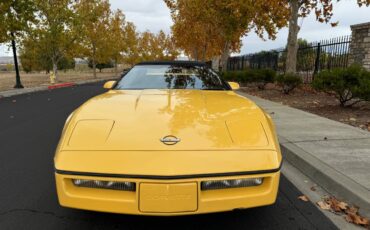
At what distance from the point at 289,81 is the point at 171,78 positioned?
9.14m

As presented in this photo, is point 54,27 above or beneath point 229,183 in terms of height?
above

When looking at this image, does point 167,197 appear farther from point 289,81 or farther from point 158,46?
point 158,46

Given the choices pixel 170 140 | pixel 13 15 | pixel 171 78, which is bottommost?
pixel 170 140

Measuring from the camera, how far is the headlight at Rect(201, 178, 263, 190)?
91.4 inches

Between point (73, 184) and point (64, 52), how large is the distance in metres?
29.3

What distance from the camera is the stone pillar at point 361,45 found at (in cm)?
1162

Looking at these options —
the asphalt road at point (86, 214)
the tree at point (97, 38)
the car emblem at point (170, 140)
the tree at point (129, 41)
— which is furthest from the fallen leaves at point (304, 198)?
the tree at point (129, 41)

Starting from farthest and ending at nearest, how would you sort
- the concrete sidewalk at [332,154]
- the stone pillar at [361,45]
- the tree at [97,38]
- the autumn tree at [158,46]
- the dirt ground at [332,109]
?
the autumn tree at [158,46], the tree at [97,38], the stone pillar at [361,45], the dirt ground at [332,109], the concrete sidewalk at [332,154]

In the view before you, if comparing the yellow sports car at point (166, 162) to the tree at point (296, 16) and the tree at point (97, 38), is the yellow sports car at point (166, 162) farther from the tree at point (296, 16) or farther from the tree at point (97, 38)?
the tree at point (97, 38)

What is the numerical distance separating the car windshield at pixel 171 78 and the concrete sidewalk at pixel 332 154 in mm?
1426

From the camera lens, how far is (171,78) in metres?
4.16

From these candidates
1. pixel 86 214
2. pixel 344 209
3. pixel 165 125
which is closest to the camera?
pixel 165 125

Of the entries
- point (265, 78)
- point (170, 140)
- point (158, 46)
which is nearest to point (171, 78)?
point (170, 140)

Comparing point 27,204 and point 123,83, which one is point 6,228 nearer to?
point 27,204
